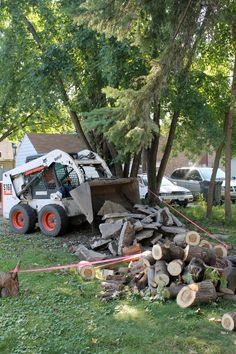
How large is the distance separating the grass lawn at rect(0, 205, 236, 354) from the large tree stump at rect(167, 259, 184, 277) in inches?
18.4

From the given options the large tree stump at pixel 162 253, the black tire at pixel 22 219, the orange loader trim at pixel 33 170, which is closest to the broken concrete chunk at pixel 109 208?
the orange loader trim at pixel 33 170

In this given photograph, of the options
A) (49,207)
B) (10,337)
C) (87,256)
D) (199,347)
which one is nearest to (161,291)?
(199,347)

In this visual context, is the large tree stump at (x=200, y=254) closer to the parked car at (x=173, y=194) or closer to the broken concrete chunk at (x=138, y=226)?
the broken concrete chunk at (x=138, y=226)

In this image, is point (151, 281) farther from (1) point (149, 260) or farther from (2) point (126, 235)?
(2) point (126, 235)

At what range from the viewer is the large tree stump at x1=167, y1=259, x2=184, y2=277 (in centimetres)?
582

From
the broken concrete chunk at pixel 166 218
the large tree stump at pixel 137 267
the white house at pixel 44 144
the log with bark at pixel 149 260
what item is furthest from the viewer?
the white house at pixel 44 144

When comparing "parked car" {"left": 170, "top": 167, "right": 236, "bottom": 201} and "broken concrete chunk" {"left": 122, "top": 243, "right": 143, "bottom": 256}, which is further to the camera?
"parked car" {"left": 170, "top": 167, "right": 236, "bottom": 201}

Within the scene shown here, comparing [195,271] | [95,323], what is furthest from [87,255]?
[95,323]

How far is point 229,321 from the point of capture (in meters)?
4.64

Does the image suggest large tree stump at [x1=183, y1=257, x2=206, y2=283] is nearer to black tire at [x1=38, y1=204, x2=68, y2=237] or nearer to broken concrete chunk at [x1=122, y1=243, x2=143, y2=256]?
broken concrete chunk at [x1=122, y1=243, x2=143, y2=256]

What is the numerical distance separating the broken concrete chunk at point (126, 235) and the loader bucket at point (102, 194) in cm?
126

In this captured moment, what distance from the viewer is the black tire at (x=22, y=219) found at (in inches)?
449

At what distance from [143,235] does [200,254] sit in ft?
8.51

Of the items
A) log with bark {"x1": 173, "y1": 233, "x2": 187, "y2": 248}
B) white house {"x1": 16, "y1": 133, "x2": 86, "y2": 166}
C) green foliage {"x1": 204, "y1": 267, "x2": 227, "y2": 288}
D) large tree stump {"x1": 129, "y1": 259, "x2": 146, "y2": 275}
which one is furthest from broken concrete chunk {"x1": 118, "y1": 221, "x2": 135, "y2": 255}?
white house {"x1": 16, "y1": 133, "x2": 86, "y2": 166}
